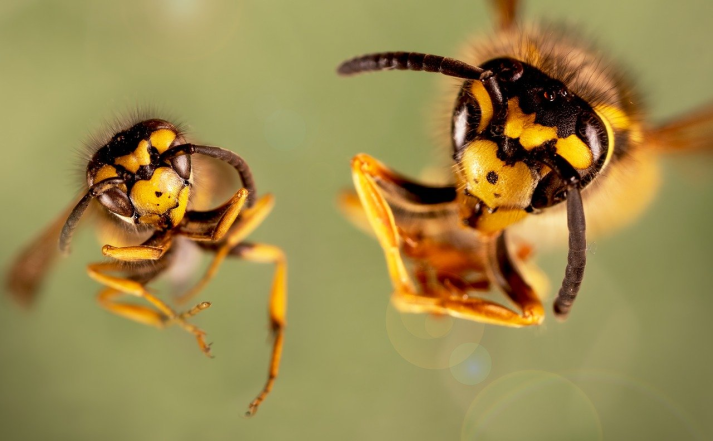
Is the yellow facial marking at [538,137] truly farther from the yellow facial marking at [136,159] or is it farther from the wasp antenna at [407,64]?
the yellow facial marking at [136,159]

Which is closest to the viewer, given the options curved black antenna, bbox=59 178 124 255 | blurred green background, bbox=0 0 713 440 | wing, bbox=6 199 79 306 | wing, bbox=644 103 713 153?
curved black antenna, bbox=59 178 124 255

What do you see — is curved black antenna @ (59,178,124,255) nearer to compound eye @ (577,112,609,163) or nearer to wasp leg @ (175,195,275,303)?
wasp leg @ (175,195,275,303)

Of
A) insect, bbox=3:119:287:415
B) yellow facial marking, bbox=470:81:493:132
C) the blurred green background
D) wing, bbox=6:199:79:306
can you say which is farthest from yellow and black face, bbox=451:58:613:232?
wing, bbox=6:199:79:306

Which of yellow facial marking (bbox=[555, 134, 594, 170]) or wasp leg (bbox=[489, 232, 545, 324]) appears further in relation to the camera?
wasp leg (bbox=[489, 232, 545, 324])

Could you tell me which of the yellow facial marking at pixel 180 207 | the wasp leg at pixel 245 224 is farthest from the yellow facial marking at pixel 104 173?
the wasp leg at pixel 245 224

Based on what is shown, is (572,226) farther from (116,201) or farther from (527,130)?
(116,201)

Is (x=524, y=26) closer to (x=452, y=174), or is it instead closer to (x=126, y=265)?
(x=452, y=174)

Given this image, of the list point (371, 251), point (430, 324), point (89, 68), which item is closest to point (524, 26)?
point (371, 251)
